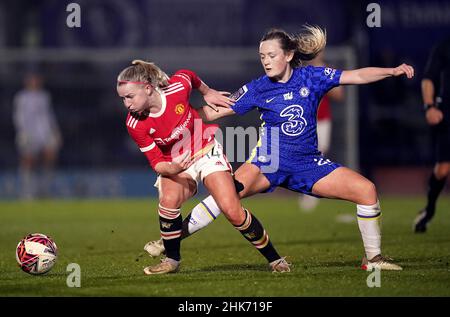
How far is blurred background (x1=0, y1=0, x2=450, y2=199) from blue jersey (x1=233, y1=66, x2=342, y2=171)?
11298mm

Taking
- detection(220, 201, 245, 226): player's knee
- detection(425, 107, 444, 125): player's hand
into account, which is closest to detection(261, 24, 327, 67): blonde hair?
detection(220, 201, 245, 226): player's knee

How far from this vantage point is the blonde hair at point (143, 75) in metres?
8.06

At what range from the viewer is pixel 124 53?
20.2 m

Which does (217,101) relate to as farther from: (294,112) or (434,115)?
(434,115)

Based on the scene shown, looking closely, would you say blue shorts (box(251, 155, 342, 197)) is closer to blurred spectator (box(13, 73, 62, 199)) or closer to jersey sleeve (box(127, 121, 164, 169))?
jersey sleeve (box(127, 121, 164, 169))

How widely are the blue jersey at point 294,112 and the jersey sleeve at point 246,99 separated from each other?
8 cm

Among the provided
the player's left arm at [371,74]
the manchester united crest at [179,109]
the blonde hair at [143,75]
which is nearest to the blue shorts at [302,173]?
the player's left arm at [371,74]

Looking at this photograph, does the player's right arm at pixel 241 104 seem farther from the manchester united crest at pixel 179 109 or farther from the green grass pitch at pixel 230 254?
the green grass pitch at pixel 230 254

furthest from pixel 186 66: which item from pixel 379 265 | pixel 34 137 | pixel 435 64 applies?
pixel 379 265

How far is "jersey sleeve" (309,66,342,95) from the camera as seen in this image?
8305mm

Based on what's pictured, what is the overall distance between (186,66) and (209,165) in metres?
12.3

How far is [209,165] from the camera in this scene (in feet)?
27.2
